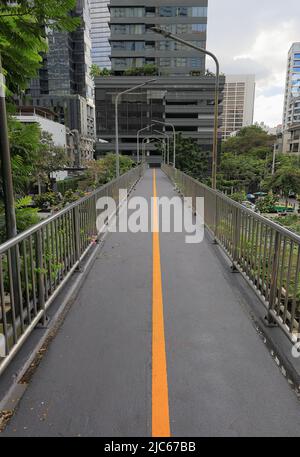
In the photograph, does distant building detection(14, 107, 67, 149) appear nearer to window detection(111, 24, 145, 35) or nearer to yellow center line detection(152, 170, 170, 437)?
window detection(111, 24, 145, 35)

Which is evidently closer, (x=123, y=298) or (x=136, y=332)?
(x=136, y=332)

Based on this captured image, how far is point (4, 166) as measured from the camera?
334 centimetres

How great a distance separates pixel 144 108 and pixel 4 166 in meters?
82.7

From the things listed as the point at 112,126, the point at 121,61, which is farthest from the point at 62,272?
the point at 121,61

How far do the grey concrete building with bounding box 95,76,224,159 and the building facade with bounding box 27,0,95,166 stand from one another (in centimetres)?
2543

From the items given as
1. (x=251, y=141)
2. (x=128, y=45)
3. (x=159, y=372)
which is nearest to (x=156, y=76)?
(x=128, y=45)

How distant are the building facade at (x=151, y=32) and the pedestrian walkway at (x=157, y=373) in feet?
294

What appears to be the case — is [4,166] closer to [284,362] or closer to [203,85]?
[284,362]

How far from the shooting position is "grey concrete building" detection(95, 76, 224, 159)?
79562mm

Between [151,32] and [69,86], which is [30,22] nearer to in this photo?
[151,32]

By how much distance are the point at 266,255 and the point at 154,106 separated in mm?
83117

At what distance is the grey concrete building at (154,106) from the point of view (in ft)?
261

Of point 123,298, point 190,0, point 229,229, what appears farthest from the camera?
point 190,0

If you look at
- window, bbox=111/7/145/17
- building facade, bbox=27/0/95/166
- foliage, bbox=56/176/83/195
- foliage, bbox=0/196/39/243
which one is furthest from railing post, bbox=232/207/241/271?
building facade, bbox=27/0/95/166
